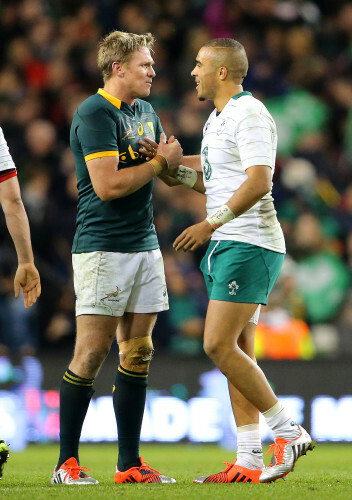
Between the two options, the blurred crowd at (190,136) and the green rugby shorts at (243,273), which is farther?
the blurred crowd at (190,136)

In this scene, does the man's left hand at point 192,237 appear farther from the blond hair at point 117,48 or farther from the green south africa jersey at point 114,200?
the blond hair at point 117,48

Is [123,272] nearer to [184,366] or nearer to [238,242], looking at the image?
[238,242]

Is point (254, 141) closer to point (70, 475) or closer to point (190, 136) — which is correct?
point (70, 475)

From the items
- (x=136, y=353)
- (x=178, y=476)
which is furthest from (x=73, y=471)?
(x=178, y=476)

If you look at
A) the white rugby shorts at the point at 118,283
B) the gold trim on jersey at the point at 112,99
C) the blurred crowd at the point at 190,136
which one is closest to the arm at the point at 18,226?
the white rugby shorts at the point at 118,283

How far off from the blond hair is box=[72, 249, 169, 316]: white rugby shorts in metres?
1.05

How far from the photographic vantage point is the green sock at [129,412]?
5.13 metres

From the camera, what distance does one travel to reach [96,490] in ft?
15.1

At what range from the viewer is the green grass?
436 centimetres

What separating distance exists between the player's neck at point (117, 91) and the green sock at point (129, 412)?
1.53 meters

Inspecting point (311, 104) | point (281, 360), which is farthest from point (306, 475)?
point (311, 104)

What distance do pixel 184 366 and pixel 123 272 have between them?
3.71 m

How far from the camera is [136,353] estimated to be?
5.19 metres

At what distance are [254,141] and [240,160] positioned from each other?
0.24 metres
